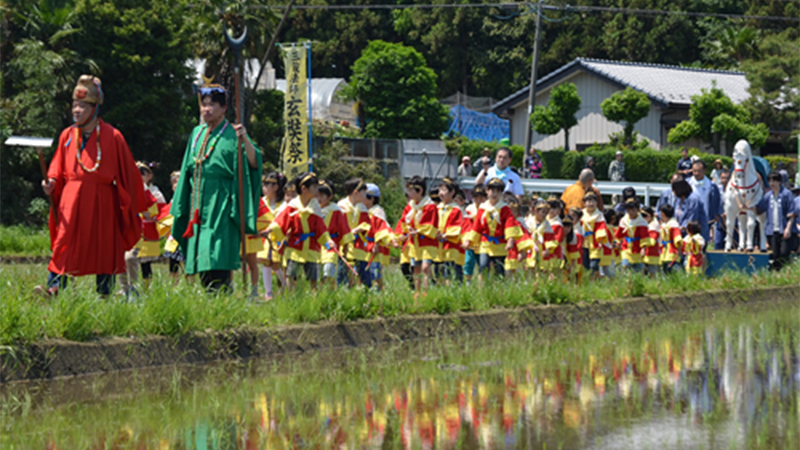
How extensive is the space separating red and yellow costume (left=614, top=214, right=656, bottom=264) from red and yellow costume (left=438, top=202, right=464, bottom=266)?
2.96 m

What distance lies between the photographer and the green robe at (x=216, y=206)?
803cm

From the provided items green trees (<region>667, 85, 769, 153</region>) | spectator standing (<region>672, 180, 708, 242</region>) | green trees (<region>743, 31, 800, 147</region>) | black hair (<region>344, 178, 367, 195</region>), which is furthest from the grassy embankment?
green trees (<region>743, 31, 800, 147</region>)

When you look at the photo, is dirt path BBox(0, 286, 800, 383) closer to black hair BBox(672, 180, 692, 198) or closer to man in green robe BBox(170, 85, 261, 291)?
man in green robe BBox(170, 85, 261, 291)

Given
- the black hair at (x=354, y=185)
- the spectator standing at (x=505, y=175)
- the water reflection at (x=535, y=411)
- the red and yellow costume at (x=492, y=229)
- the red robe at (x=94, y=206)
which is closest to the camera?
the water reflection at (x=535, y=411)

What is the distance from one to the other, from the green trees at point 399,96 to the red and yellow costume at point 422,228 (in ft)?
98.6

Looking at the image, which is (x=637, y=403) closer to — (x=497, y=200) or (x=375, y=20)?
(x=497, y=200)

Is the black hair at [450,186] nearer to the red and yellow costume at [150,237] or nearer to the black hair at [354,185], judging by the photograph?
the black hair at [354,185]

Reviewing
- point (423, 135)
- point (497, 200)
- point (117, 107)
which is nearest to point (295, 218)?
point (497, 200)

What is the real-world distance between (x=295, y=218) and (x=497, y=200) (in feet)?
9.27

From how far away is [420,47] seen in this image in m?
56.8

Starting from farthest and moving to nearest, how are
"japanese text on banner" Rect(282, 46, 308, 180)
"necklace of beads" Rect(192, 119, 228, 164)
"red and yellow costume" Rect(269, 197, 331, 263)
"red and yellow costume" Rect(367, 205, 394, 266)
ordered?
"japanese text on banner" Rect(282, 46, 308, 180) → "red and yellow costume" Rect(367, 205, 394, 266) → "red and yellow costume" Rect(269, 197, 331, 263) → "necklace of beads" Rect(192, 119, 228, 164)

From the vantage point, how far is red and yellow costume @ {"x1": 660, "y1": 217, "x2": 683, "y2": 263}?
14688mm

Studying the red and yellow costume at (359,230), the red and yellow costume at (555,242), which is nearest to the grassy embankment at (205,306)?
the red and yellow costume at (359,230)

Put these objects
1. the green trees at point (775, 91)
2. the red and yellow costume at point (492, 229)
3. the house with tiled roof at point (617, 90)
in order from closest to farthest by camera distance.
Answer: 1. the red and yellow costume at point (492, 229)
2. the green trees at point (775, 91)
3. the house with tiled roof at point (617, 90)
